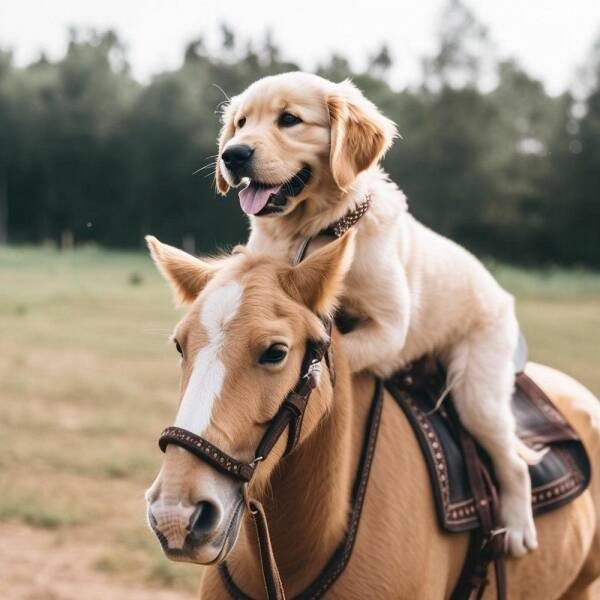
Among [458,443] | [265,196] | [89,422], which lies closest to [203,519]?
[265,196]

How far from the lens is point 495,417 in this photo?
3.11 meters

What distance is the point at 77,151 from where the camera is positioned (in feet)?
152

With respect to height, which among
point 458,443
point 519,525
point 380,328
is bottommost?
point 519,525

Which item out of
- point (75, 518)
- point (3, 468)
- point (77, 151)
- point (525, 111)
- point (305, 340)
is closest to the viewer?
point (305, 340)

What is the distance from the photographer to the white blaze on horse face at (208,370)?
2.09 metres

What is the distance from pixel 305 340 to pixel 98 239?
1728 inches

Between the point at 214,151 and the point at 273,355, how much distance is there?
3323 cm

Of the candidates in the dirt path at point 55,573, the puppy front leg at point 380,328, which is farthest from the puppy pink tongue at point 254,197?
the dirt path at point 55,573

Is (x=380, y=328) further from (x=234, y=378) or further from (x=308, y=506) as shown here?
(x=234, y=378)

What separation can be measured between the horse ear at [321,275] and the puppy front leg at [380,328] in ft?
1.30

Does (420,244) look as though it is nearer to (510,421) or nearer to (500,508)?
(510,421)

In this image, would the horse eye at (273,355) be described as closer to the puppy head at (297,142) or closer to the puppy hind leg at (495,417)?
the puppy head at (297,142)

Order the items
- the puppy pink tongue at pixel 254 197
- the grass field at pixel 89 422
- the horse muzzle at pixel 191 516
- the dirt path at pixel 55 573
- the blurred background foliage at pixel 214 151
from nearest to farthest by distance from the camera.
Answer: the horse muzzle at pixel 191 516 → the puppy pink tongue at pixel 254 197 → the dirt path at pixel 55 573 → the grass field at pixel 89 422 → the blurred background foliage at pixel 214 151

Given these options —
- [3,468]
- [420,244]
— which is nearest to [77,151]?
[3,468]
